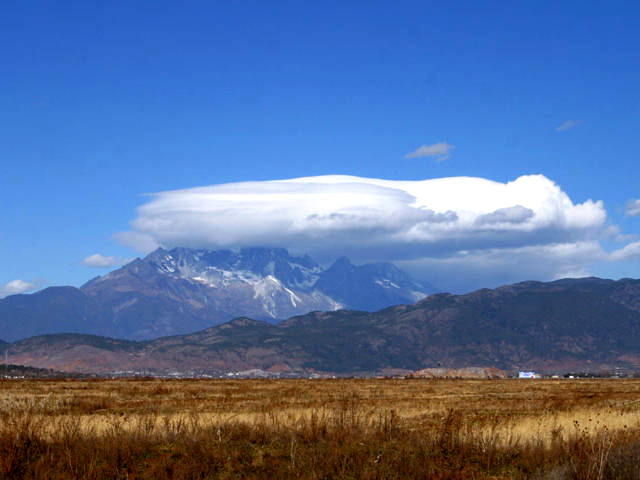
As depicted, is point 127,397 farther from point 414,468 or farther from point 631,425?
point 414,468

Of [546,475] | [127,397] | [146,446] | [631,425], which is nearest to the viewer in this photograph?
[546,475]

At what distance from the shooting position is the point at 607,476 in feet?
64.4

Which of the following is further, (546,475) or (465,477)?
(465,477)

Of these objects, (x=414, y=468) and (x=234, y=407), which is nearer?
(x=414, y=468)

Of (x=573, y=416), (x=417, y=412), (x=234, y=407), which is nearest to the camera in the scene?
(x=573, y=416)

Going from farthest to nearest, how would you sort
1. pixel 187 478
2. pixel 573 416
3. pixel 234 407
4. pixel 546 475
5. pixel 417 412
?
pixel 234 407 → pixel 417 412 → pixel 573 416 → pixel 187 478 → pixel 546 475

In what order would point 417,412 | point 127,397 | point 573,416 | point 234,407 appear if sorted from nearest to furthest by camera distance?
1. point 573,416
2. point 417,412
3. point 234,407
4. point 127,397

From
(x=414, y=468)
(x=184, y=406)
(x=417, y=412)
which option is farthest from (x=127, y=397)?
(x=414, y=468)

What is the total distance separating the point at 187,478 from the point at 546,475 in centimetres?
863

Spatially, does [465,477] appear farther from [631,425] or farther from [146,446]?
[631,425]

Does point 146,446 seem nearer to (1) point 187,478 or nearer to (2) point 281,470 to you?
(1) point 187,478

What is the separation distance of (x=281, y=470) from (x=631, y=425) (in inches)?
631

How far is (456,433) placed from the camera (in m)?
23.7

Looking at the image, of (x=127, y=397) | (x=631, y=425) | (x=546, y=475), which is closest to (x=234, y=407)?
(x=127, y=397)
